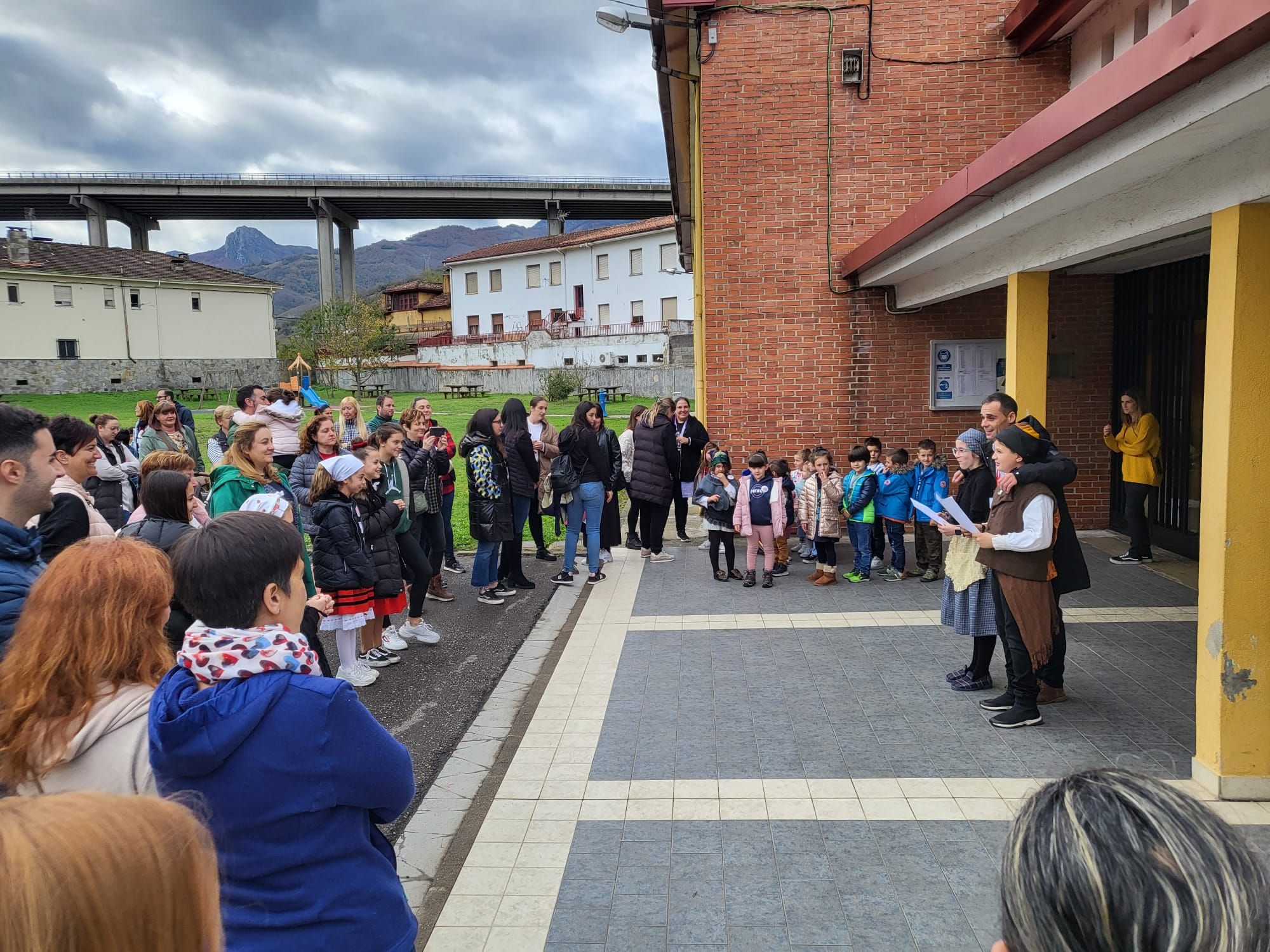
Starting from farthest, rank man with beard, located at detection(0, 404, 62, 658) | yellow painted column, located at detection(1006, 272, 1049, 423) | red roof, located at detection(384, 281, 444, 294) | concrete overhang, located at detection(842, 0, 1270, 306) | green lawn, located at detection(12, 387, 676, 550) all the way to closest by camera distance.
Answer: red roof, located at detection(384, 281, 444, 294)
green lawn, located at detection(12, 387, 676, 550)
yellow painted column, located at detection(1006, 272, 1049, 423)
concrete overhang, located at detection(842, 0, 1270, 306)
man with beard, located at detection(0, 404, 62, 658)

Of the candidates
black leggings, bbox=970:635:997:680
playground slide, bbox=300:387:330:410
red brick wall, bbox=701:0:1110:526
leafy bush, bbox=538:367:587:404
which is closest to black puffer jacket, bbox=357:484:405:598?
playground slide, bbox=300:387:330:410

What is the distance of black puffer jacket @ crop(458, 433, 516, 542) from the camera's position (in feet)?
Answer: 27.0

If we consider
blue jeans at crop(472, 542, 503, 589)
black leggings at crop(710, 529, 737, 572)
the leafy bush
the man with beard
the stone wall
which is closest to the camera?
the man with beard

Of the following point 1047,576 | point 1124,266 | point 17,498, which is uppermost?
point 1124,266

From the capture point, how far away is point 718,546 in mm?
9242

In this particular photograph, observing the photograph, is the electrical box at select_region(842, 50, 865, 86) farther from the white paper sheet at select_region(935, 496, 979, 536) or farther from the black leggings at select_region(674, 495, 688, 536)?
the white paper sheet at select_region(935, 496, 979, 536)

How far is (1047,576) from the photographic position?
5059 millimetres

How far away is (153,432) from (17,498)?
6.94m

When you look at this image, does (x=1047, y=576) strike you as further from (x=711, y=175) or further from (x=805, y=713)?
(x=711, y=175)

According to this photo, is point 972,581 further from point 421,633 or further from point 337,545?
point 421,633

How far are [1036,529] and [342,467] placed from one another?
4.30m

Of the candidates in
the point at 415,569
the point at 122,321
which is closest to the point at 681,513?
the point at 415,569

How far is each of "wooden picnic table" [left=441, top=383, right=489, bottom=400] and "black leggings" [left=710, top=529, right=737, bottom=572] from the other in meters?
37.1

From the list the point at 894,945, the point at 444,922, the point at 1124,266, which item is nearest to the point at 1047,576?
the point at 894,945
